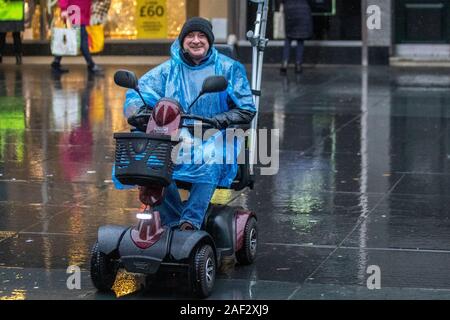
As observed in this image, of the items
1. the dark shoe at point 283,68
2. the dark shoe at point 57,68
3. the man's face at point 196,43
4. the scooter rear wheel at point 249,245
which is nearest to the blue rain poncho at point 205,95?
the man's face at point 196,43

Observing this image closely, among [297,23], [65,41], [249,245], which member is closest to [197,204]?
[249,245]

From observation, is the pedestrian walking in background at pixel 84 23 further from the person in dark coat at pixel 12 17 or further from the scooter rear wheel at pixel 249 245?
the scooter rear wheel at pixel 249 245

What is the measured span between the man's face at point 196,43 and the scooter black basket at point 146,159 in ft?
2.76

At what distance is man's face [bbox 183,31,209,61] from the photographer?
630 centimetres

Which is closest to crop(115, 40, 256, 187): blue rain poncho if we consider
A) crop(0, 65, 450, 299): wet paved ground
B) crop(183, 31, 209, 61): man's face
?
crop(183, 31, 209, 61): man's face

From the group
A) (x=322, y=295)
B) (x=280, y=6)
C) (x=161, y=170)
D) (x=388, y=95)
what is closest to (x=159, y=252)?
(x=161, y=170)

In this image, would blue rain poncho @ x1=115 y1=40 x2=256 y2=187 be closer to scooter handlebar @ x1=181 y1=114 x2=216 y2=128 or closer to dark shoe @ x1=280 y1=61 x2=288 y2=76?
scooter handlebar @ x1=181 y1=114 x2=216 y2=128

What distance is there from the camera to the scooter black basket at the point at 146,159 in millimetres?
5637

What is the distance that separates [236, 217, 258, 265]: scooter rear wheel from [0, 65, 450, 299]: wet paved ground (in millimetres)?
79

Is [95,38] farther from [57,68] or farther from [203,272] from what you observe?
[203,272]

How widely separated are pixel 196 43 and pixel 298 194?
266 centimetres

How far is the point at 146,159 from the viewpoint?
564 centimetres
